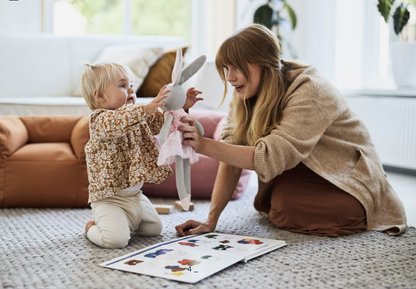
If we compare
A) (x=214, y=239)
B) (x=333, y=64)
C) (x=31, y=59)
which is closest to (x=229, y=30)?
(x=333, y=64)

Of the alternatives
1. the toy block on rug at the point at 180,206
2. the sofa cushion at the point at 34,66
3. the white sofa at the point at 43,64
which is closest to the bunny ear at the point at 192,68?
the toy block on rug at the point at 180,206

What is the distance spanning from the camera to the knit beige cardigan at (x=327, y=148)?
1.39 m

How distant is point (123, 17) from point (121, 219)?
118 inches

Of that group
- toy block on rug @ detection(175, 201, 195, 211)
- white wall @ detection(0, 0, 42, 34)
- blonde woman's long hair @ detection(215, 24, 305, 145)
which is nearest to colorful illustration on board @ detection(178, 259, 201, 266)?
blonde woman's long hair @ detection(215, 24, 305, 145)

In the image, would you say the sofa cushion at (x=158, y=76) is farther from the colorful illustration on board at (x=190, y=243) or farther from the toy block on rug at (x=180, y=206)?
the colorful illustration on board at (x=190, y=243)

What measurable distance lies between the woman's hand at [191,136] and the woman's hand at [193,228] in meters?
0.27

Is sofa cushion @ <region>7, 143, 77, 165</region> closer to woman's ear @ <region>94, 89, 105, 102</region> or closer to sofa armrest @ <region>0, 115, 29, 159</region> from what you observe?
sofa armrest @ <region>0, 115, 29, 159</region>

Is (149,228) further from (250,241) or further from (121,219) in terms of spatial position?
(250,241)

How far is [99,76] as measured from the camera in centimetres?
140

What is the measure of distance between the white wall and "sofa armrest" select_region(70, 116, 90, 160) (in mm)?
1743

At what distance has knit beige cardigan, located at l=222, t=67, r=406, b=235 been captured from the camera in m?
1.39

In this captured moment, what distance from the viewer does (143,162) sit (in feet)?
4.68

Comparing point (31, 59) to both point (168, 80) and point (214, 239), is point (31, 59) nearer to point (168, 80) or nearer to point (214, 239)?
point (168, 80)

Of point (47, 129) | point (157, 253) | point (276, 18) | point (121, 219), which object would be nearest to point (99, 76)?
point (121, 219)
